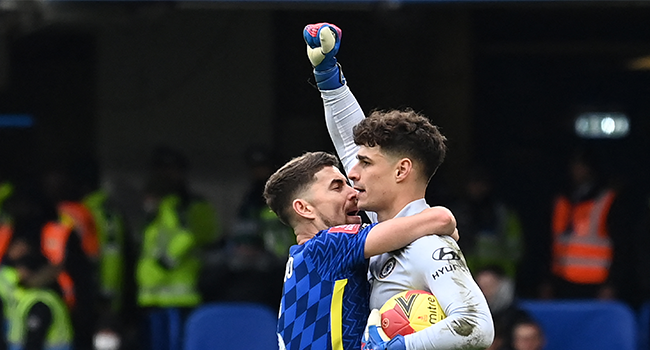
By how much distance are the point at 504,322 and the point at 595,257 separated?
170 cm

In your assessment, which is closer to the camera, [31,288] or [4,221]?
[31,288]

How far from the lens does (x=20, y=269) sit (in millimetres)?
7523

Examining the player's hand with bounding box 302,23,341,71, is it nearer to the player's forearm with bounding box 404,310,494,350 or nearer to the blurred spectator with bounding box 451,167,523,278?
the player's forearm with bounding box 404,310,494,350

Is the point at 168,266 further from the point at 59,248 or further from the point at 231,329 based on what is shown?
the point at 231,329

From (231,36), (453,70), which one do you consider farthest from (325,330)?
(453,70)

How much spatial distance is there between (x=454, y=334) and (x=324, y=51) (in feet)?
2.90

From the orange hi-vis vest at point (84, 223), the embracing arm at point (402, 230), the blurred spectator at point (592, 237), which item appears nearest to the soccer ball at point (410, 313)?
the embracing arm at point (402, 230)

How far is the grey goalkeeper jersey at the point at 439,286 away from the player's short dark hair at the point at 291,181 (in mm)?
292

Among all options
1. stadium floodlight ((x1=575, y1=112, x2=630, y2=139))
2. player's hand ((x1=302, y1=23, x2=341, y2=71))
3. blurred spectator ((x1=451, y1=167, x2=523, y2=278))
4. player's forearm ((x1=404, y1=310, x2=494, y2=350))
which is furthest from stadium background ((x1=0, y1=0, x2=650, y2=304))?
player's forearm ((x1=404, y1=310, x2=494, y2=350))

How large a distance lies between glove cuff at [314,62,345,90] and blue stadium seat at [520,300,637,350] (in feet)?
12.2

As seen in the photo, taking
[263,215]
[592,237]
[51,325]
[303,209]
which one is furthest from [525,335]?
[303,209]

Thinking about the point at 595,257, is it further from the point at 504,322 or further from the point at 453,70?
the point at 453,70

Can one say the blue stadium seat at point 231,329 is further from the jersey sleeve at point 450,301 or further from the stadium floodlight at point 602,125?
the stadium floodlight at point 602,125

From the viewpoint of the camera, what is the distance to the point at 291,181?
10.4 ft
